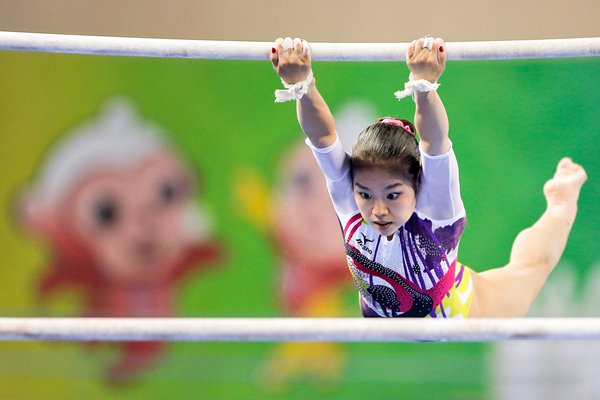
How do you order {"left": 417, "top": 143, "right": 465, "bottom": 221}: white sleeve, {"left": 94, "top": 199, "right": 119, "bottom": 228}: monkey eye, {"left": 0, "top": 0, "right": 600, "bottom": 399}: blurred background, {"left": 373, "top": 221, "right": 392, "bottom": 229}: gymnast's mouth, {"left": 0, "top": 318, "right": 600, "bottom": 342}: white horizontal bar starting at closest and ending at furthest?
1. {"left": 0, "top": 318, "right": 600, "bottom": 342}: white horizontal bar
2. {"left": 417, "top": 143, "right": 465, "bottom": 221}: white sleeve
3. {"left": 373, "top": 221, "right": 392, "bottom": 229}: gymnast's mouth
4. {"left": 0, "top": 0, "right": 600, "bottom": 399}: blurred background
5. {"left": 94, "top": 199, "right": 119, "bottom": 228}: monkey eye

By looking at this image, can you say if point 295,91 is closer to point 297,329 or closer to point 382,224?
point 382,224

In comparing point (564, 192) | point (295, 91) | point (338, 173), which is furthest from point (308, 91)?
point (564, 192)

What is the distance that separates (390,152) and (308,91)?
24 centimetres

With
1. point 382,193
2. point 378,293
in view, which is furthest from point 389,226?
point 378,293

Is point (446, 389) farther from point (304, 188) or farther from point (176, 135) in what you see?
point (176, 135)

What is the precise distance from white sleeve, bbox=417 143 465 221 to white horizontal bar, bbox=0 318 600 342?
0.41 meters

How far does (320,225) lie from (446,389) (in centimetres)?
92

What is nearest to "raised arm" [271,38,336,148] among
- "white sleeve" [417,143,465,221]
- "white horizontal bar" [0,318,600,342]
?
"white sleeve" [417,143,465,221]

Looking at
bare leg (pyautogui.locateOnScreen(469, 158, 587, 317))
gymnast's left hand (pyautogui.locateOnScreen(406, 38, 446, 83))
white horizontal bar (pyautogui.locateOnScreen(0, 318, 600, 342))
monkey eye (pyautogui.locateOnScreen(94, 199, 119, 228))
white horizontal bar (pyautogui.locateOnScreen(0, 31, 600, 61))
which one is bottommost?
white horizontal bar (pyautogui.locateOnScreen(0, 318, 600, 342))

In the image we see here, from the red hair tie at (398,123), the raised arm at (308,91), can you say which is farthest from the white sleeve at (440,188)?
the raised arm at (308,91)

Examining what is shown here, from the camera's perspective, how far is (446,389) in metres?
3.45

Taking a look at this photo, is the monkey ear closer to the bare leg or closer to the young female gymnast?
the young female gymnast

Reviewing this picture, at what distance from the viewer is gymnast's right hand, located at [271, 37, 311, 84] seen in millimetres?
1664

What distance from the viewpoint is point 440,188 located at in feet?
5.89
